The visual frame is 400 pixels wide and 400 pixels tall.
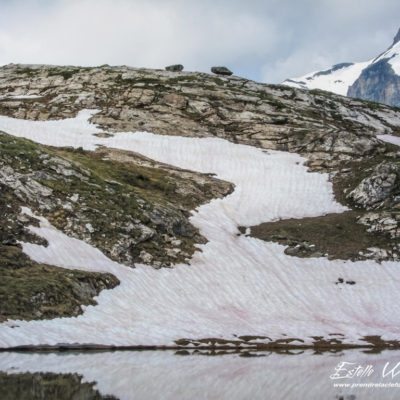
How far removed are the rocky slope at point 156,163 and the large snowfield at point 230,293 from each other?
1888 millimetres

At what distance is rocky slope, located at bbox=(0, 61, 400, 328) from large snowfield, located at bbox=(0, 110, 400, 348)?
1888mm

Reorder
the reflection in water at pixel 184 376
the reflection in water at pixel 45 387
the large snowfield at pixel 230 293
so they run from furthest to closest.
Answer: the large snowfield at pixel 230 293 < the reflection in water at pixel 184 376 < the reflection in water at pixel 45 387

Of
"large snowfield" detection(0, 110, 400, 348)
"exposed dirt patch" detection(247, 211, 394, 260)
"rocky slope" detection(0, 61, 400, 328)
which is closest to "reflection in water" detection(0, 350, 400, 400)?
"large snowfield" detection(0, 110, 400, 348)

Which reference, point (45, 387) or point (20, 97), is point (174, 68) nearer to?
point (20, 97)

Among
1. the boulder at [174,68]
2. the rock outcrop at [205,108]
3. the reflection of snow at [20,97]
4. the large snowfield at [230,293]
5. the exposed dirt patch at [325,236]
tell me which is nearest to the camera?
the large snowfield at [230,293]

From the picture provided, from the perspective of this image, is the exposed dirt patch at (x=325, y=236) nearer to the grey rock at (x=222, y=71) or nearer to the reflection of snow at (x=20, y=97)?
the reflection of snow at (x=20, y=97)

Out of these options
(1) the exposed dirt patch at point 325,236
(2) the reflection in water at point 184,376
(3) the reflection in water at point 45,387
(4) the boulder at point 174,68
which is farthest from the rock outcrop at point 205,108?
(3) the reflection in water at point 45,387

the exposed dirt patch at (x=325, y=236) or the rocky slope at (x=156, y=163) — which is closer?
the rocky slope at (x=156, y=163)

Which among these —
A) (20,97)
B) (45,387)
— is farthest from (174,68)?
(45,387)

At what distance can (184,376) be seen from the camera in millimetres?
15844

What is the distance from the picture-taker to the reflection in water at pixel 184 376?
13320 millimetres

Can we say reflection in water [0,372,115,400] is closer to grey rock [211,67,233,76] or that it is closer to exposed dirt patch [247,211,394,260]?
exposed dirt patch [247,211,394,260]

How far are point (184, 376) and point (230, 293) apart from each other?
56.0ft

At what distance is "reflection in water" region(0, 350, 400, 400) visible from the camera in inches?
524
